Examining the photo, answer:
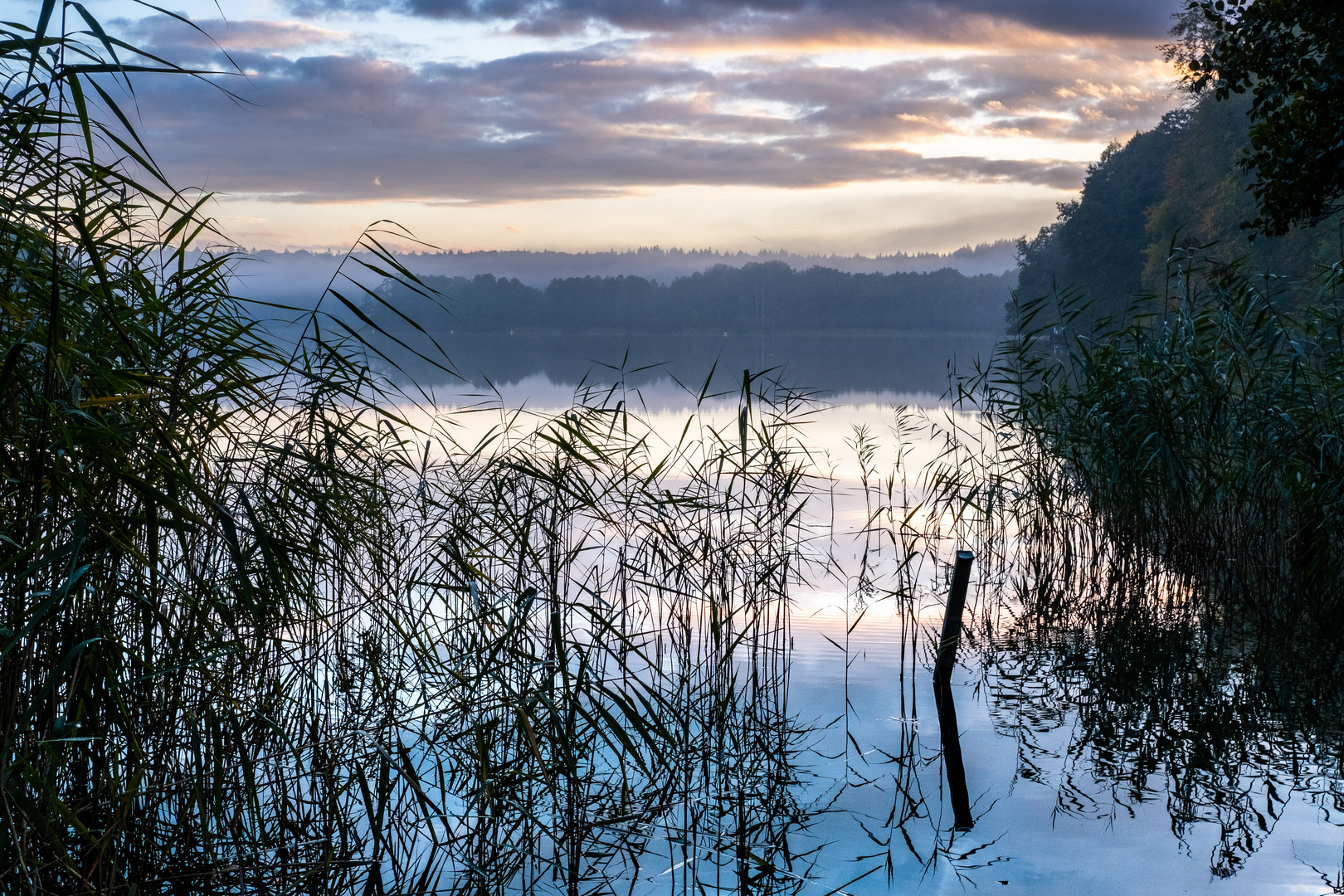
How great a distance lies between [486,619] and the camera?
3699 mm

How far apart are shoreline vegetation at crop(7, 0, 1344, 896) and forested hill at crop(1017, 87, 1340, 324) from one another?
45.9 ft

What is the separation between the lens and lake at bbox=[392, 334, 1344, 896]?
3.90m

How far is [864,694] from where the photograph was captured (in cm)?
575

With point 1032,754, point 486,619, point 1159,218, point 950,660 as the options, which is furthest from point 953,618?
point 1159,218

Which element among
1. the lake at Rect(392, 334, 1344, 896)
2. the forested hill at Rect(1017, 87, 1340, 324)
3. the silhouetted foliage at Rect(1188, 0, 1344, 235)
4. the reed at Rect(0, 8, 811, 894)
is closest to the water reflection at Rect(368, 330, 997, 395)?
the forested hill at Rect(1017, 87, 1340, 324)

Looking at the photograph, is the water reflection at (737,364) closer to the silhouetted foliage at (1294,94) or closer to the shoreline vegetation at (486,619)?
the shoreline vegetation at (486,619)

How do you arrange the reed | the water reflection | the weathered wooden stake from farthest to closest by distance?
the water reflection
the weathered wooden stake
the reed

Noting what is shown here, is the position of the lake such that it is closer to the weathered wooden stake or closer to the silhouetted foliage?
the weathered wooden stake

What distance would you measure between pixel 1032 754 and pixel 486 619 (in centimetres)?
290

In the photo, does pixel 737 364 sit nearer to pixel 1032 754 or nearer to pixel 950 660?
pixel 950 660

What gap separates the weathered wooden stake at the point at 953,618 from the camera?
564 cm

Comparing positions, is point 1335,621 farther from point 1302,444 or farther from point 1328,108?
point 1328,108

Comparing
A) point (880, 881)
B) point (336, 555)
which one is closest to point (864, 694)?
point (880, 881)

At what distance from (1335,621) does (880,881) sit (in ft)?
14.0
